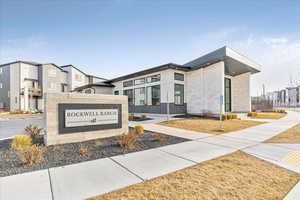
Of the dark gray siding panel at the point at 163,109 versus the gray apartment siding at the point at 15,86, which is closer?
the dark gray siding panel at the point at 163,109

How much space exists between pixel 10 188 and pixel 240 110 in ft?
79.2

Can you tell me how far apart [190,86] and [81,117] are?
13381 millimetres

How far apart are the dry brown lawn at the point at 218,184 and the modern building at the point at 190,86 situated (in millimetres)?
9196

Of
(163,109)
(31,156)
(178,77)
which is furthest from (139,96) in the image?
(31,156)

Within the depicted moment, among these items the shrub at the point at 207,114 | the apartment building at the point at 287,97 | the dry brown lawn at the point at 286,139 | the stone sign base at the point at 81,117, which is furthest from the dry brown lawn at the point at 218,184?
the apartment building at the point at 287,97

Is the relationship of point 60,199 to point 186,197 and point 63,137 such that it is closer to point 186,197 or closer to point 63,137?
point 186,197

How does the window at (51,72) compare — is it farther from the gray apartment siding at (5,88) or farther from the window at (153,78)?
the window at (153,78)

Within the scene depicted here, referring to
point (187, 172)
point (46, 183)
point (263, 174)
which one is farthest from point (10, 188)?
point (263, 174)

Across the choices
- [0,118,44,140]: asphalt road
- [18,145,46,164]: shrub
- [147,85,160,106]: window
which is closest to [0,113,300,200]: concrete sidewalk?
[18,145,46,164]: shrub

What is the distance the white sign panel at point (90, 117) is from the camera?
595 cm

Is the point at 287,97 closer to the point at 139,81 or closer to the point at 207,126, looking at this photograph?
the point at 139,81

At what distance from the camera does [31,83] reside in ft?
93.5

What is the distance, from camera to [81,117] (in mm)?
6195

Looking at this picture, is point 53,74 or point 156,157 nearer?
point 156,157
